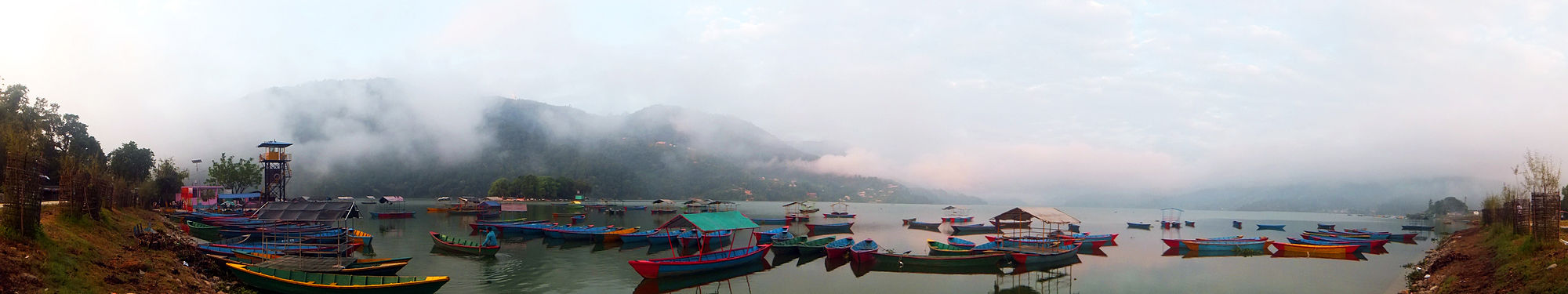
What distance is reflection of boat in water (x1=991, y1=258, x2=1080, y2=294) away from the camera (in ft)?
72.4

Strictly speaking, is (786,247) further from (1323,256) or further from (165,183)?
(165,183)

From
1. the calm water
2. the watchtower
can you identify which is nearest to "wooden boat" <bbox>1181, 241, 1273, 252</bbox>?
the calm water

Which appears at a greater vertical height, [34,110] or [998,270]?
[34,110]

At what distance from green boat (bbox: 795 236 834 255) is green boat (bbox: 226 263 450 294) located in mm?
16630

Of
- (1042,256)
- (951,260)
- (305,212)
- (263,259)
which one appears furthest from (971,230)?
(263,259)

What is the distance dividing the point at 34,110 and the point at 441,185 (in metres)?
149

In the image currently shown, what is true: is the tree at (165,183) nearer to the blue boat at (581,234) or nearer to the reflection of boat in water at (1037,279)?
the blue boat at (581,234)

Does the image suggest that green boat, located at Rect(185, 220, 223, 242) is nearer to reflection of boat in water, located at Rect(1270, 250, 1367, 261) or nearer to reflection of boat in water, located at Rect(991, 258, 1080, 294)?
reflection of boat in water, located at Rect(991, 258, 1080, 294)

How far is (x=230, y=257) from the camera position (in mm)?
19859

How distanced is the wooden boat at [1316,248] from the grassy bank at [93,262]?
4465cm

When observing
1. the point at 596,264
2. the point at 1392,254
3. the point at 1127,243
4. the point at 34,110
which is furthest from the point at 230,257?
the point at 1392,254

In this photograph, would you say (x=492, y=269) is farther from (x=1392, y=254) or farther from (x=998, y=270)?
(x=1392, y=254)

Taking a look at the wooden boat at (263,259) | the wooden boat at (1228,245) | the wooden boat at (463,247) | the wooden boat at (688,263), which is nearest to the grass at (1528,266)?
the wooden boat at (1228,245)

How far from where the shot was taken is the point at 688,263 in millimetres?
21953
